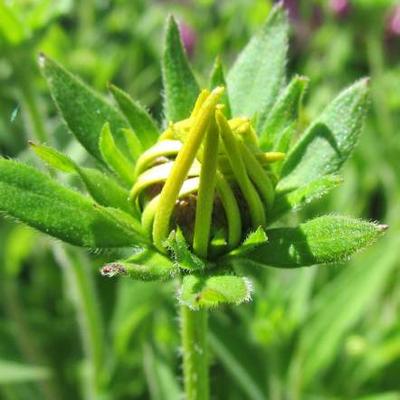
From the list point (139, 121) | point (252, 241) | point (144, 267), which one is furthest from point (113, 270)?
point (139, 121)

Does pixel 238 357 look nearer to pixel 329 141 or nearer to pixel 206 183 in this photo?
pixel 329 141

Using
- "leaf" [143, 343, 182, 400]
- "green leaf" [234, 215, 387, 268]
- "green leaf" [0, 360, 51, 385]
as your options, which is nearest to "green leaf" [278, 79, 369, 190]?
"green leaf" [234, 215, 387, 268]

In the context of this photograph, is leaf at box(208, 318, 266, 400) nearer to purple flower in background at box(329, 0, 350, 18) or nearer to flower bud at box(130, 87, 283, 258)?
flower bud at box(130, 87, 283, 258)

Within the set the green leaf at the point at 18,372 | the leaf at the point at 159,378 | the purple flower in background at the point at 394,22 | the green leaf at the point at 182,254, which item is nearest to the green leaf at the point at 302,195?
the green leaf at the point at 182,254

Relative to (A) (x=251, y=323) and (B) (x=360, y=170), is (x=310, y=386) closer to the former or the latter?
(A) (x=251, y=323)

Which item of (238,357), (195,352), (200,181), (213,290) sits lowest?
(238,357)
